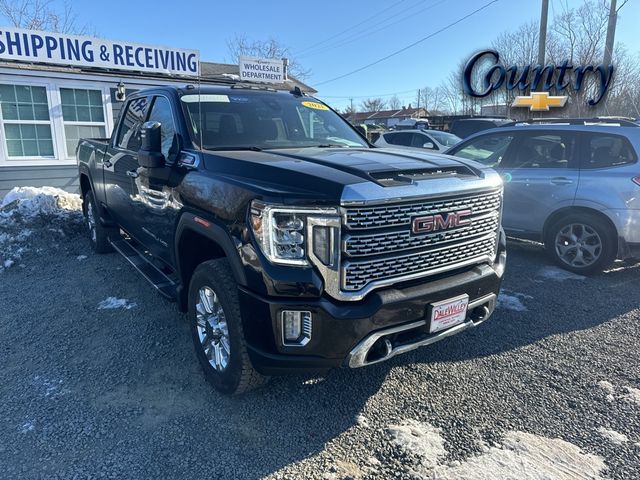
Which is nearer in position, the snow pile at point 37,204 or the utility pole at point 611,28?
the snow pile at point 37,204

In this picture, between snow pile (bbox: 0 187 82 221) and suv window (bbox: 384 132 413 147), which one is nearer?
snow pile (bbox: 0 187 82 221)

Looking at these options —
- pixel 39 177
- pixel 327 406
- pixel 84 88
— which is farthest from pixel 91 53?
pixel 327 406

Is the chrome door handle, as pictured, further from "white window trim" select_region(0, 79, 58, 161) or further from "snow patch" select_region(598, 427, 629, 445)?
"white window trim" select_region(0, 79, 58, 161)

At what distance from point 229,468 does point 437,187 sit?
195 centimetres

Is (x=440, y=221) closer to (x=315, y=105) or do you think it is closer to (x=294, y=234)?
(x=294, y=234)

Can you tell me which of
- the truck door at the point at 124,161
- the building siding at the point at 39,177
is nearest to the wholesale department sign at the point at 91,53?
the building siding at the point at 39,177

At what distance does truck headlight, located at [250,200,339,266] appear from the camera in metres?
2.47

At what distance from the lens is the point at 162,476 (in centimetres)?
246

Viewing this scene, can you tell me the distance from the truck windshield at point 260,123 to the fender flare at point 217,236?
2.08 feet

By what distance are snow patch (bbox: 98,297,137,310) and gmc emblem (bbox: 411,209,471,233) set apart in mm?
3195

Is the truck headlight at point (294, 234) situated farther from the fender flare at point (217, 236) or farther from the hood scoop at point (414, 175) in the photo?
the hood scoop at point (414, 175)

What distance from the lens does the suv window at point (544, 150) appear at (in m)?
5.82

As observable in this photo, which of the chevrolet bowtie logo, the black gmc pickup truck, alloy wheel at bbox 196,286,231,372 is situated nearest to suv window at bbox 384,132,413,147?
the chevrolet bowtie logo

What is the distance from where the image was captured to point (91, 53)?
33.5 ft
